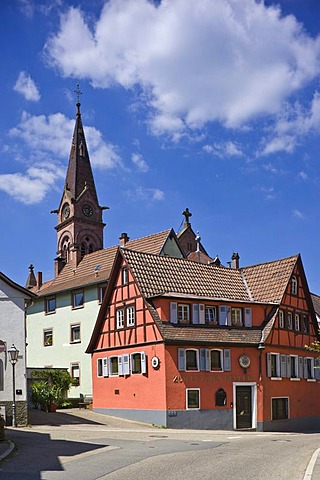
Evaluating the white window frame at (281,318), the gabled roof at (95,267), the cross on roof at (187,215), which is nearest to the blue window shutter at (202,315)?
the white window frame at (281,318)

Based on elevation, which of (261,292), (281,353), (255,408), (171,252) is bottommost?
(255,408)

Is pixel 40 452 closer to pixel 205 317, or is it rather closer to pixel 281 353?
pixel 205 317

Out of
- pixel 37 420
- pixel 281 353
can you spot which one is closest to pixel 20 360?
pixel 37 420

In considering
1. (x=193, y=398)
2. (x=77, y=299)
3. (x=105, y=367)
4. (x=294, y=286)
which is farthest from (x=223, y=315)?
(x=77, y=299)

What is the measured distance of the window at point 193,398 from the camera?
122 feet

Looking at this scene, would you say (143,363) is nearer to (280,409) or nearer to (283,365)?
(280,409)

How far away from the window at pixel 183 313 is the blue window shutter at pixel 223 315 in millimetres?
2463

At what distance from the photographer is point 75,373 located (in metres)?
50.3

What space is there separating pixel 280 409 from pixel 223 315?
6900 mm

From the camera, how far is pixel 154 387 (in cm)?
3722

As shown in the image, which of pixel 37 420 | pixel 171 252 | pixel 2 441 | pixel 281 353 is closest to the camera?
pixel 2 441

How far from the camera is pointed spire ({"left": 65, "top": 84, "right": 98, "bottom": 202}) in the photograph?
9225 cm

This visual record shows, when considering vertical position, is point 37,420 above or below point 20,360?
below

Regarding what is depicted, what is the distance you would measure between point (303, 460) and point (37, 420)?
19.5m
